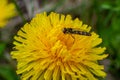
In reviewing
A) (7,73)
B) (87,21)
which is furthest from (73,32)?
(87,21)

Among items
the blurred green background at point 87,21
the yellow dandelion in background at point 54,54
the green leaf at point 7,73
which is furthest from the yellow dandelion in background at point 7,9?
the yellow dandelion in background at point 54,54

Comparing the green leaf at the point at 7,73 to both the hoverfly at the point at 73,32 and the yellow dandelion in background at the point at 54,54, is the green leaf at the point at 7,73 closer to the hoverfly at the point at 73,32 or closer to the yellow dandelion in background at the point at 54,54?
the yellow dandelion in background at the point at 54,54

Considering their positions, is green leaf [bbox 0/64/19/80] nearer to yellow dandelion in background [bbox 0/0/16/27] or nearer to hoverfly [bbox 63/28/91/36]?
yellow dandelion in background [bbox 0/0/16/27]

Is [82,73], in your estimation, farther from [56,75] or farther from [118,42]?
[118,42]

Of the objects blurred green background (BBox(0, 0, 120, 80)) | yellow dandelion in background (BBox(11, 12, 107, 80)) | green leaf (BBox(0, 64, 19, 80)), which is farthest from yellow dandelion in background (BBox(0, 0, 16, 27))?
yellow dandelion in background (BBox(11, 12, 107, 80))

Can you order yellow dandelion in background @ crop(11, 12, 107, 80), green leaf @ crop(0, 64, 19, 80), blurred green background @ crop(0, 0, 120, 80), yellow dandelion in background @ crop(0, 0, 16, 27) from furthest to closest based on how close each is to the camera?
yellow dandelion in background @ crop(0, 0, 16, 27)
blurred green background @ crop(0, 0, 120, 80)
green leaf @ crop(0, 64, 19, 80)
yellow dandelion in background @ crop(11, 12, 107, 80)

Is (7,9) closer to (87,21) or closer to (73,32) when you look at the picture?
(87,21)
